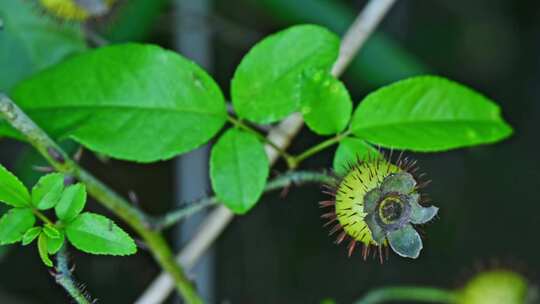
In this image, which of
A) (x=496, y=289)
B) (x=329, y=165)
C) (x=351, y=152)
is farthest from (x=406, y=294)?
(x=329, y=165)

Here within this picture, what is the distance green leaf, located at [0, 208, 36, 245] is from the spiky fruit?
0.75ft

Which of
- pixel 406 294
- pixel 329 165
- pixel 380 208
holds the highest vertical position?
pixel 380 208

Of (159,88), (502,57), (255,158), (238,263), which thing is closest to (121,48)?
(159,88)

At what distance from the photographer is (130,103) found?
2.76 feet

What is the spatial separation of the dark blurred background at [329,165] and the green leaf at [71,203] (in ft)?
Answer: 2.52

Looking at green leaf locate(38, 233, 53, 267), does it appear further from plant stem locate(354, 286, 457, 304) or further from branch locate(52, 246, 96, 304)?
plant stem locate(354, 286, 457, 304)

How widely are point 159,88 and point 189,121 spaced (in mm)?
45

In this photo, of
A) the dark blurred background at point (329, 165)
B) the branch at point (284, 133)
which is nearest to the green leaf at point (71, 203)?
the branch at point (284, 133)

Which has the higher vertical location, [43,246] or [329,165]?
[43,246]

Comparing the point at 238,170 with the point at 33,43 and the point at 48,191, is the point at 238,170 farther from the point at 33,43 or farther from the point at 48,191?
the point at 33,43

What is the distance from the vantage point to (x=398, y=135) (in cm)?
81

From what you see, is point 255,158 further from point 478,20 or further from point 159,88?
point 478,20

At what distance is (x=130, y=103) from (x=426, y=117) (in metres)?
0.27

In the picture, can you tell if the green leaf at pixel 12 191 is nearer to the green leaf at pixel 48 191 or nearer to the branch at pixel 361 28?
the green leaf at pixel 48 191
